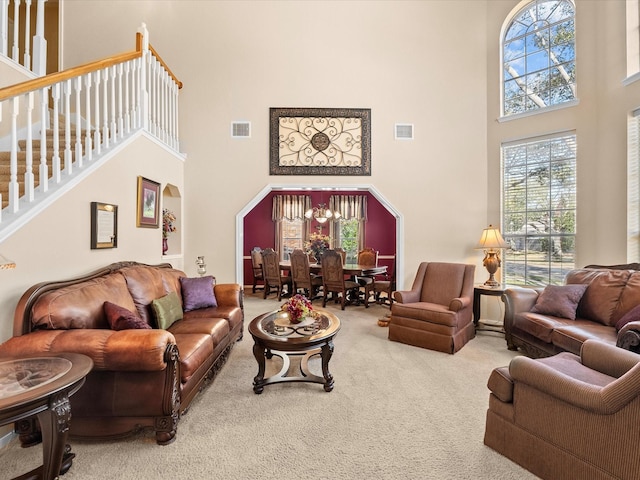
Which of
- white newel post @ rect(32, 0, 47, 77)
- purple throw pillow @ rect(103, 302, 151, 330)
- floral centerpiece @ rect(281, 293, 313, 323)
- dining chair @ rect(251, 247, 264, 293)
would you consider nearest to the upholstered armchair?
floral centerpiece @ rect(281, 293, 313, 323)

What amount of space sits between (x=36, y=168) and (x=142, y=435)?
257cm

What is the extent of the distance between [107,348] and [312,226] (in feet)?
22.5

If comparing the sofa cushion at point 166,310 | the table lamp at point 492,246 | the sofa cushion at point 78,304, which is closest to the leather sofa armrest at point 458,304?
the table lamp at point 492,246

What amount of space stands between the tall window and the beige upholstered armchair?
107 inches

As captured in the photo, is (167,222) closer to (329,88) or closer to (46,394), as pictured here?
(329,88)

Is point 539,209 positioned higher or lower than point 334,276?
higher

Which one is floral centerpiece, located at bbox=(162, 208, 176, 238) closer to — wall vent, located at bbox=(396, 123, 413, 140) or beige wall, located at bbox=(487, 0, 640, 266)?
wall vent, located at bbox=(396, 123, 413, 140)

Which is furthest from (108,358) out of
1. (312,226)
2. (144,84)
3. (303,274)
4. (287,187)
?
(312,226)

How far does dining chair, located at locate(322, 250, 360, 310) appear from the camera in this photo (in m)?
5.60

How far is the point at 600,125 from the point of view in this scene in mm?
3803

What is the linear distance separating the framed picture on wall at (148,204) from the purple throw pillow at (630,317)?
4846mm

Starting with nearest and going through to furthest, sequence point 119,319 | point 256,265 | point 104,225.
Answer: point 119,319
point 104,225
point 256,265

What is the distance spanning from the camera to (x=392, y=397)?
2.53 meters

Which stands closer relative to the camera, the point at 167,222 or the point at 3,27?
the point at 3,27
